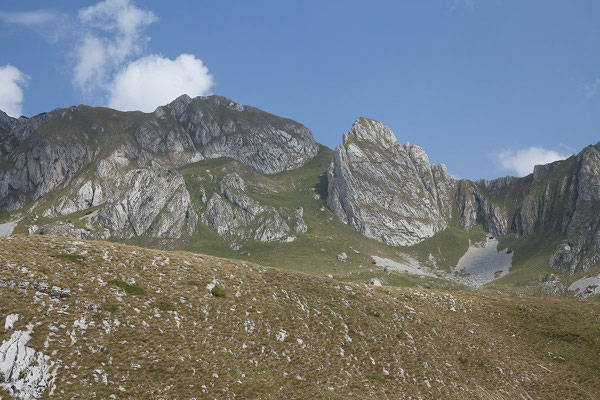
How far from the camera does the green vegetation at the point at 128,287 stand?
27.8 meters

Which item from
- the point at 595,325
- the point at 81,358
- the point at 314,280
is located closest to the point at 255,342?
the point at 81,358

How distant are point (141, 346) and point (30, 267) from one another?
37.3ft

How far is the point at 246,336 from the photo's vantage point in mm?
27797

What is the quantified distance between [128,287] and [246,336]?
10331 mm

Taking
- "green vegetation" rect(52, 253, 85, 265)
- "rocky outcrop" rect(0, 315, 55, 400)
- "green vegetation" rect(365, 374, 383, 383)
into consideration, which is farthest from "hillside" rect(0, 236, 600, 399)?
"green vegetation" rect(52, 253, 85, 265)

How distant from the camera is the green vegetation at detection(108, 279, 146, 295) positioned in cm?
2781

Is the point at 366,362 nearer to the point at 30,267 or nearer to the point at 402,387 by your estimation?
the point at 402,387

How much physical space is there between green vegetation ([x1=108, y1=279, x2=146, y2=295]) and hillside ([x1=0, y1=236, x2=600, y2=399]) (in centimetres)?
15

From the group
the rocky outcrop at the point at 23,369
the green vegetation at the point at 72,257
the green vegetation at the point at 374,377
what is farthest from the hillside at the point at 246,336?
the green vegetation at the point at 72,257

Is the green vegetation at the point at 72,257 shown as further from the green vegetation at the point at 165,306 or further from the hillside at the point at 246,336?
the green vegetation at the point at 165,306

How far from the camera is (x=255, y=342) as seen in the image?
90.3ft

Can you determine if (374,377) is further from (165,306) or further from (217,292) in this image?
(165,306)

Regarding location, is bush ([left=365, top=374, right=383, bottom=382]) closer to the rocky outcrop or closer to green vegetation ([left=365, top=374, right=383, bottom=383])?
green vegetation ([left=365, top=374, right=383, bottom=383])

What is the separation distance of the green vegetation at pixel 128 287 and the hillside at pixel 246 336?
15 centimetres
